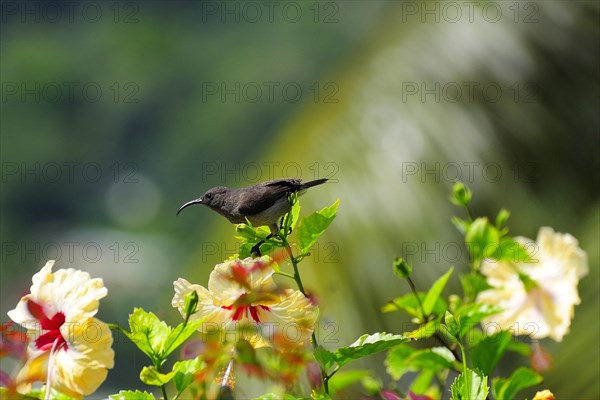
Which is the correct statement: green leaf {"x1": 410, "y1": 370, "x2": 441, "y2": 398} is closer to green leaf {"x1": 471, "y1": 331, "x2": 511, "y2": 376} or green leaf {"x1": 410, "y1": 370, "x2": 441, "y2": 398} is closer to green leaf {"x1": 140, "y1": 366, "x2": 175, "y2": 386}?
green leaf {"x1": 471, "y1": 331, "x2": 511, "y2": 376}

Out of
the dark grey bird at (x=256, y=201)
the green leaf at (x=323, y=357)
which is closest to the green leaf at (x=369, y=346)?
the green leaf at (x=323, y=357)

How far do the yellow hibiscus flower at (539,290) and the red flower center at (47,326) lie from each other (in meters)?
0.45

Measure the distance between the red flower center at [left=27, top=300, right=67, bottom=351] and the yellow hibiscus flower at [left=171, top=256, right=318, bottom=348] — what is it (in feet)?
0.27

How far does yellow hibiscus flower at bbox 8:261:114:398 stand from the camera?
22.8 inches

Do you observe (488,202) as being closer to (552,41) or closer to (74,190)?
(552,41)

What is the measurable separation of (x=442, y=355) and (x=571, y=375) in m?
1.14

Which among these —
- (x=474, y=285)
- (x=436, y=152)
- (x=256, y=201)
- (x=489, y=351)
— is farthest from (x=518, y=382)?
(x=436, y=152)

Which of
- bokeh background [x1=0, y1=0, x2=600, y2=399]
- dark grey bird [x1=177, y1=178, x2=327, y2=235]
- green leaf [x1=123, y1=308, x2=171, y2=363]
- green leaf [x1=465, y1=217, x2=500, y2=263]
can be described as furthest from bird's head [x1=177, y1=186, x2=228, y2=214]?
green leaf [x1=123, y1=308, x2=171, y2=363]

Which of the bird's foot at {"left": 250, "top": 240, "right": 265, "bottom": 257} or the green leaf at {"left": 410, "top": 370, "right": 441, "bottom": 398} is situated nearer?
the bird's foot at {"left": 250, "top": 240, "right": 265, "bottom": 257}

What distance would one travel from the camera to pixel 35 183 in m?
25.2

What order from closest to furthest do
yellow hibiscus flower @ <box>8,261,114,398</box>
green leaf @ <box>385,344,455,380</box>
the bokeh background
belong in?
1. yellow hibiscus flower @ <box>8,261,114,398</box>
2. green leaf @ <box>385,344,455,380</box>
3. the bokeh background

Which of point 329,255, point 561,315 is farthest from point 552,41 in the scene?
point 561,315

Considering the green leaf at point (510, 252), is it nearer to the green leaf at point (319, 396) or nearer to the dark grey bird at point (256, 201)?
the dark grey bird at point (256, 201)

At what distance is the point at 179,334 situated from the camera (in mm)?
614
